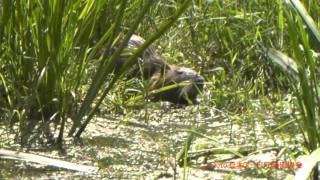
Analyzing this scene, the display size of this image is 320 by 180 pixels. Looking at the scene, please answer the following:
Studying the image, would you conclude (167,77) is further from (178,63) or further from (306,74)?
(306,74)

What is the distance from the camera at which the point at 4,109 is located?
100 inches


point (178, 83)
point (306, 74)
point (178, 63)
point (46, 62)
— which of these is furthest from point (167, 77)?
point (306, 74)

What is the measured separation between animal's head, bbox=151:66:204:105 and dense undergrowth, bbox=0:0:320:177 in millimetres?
66

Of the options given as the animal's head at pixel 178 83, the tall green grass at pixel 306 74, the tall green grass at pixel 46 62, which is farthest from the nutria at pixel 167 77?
the tall green grass at pixel 306 74

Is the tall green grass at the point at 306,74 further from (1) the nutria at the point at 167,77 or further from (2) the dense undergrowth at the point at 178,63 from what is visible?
(1) the nutria at the point at 167,77

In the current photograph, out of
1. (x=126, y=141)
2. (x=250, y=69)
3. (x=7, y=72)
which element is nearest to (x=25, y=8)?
(x=7, y=72)

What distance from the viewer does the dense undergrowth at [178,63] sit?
2.02 metres

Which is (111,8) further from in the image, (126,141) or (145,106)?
(126,141)

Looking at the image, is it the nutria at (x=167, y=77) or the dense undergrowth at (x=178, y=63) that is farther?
the nutria at (x=167, y=77)

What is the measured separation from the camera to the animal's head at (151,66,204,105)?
130 inches

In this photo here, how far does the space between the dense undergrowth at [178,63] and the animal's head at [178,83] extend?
7 cm

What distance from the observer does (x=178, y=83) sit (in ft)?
11.0

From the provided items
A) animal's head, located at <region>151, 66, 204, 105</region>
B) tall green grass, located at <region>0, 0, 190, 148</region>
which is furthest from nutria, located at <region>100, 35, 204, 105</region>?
tall green grass, located at <region>0, 0, 190, 148</region>

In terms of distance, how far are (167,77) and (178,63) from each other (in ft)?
1.14
